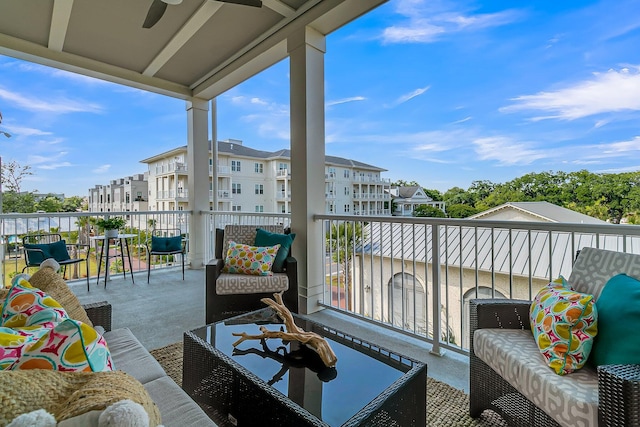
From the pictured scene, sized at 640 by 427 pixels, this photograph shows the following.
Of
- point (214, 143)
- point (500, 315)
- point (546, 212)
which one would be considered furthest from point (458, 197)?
point (214, 143)

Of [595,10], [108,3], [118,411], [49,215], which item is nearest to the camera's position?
[118,411]

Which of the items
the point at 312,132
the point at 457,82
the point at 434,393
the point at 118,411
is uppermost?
the point at 457,82

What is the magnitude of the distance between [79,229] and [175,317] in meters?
2.70

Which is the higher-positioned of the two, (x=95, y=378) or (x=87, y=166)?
(x=87, y=166)

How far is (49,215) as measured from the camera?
4148 millimetres

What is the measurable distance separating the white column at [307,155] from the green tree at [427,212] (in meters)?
1.00

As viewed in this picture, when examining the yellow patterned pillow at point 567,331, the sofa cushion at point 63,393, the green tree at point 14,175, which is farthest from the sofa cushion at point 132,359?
the green tree at point 14,175

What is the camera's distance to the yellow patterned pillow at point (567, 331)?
115 cm

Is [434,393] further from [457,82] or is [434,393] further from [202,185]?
[202,185]

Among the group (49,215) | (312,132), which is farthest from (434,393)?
(49,215)

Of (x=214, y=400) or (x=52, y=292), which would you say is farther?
(x=214, y=400)

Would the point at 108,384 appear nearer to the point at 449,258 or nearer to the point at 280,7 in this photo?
the point at 449,258

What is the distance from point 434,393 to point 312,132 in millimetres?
2416

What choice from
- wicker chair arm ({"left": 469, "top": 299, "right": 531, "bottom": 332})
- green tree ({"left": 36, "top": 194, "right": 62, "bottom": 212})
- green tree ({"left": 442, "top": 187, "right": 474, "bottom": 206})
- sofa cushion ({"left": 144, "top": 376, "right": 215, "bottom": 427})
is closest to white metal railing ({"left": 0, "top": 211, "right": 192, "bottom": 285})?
green tree ({"left": 36, "top": 194, "right": 62, "bottom": 212})
